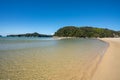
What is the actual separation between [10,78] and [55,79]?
2190 mm

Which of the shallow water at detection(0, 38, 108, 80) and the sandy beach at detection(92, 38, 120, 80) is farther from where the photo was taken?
the shallow water at detection(0, 38, 108, 80)

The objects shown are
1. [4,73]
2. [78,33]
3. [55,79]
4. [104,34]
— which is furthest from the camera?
[104,34]

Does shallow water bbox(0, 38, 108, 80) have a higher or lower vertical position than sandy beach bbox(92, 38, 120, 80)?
lower

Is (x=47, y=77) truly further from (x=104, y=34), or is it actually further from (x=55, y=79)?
(x=104, y=34)

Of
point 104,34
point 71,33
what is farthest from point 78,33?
point 104,34

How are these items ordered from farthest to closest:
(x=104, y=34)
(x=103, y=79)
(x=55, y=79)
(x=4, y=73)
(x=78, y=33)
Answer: (x=104, y=34) < (x=78, y=33) < (x=4, y=73) < (x=55, y=79) < (x=103, y=79)

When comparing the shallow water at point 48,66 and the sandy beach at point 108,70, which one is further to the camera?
the shallow water at point 48,66

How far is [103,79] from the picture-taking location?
6.71m

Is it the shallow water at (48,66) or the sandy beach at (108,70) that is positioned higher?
the sandy beach at (108,70)

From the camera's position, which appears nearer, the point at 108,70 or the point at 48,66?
the point at 108,70

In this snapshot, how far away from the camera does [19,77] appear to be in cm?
755

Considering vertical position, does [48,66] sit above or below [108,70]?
below

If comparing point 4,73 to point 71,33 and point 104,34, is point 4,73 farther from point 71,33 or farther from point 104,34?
point 104,34

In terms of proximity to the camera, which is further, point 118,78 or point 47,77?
point 47,77
